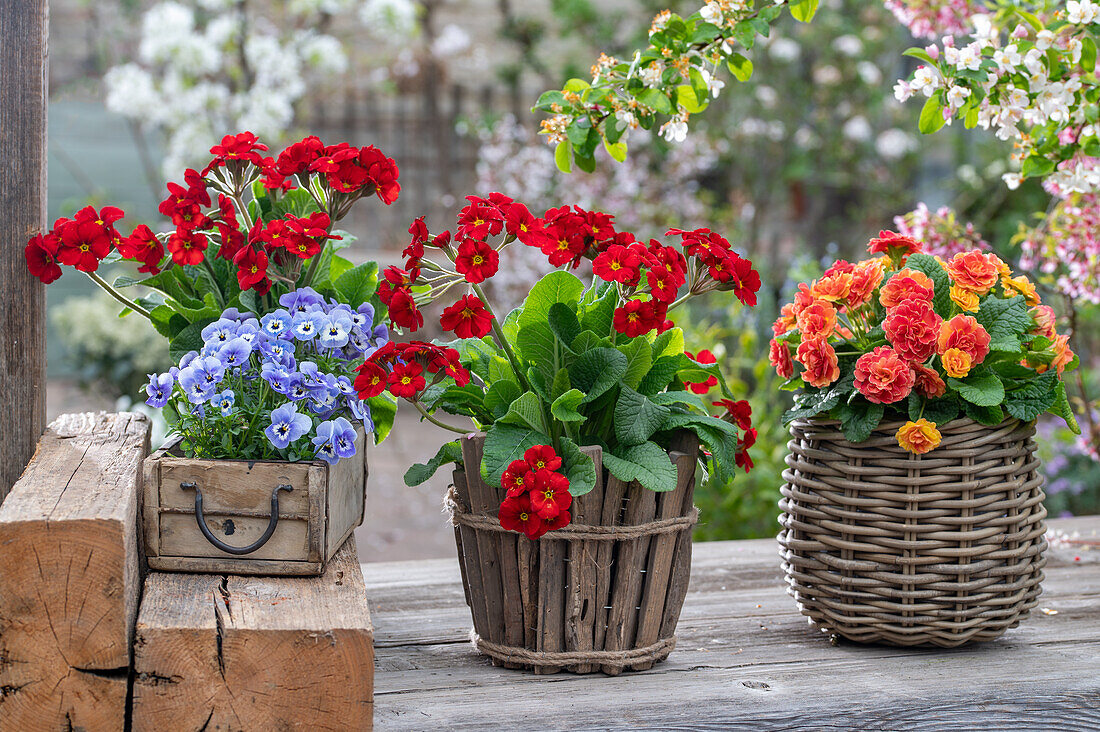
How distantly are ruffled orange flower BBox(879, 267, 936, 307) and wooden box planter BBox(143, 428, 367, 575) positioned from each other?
740 millimetres

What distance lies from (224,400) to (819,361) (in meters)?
0.74

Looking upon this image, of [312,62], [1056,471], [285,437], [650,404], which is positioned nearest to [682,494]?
[650,404]

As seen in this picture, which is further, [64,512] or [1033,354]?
[1033,354]

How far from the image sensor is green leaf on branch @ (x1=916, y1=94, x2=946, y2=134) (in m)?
1.39

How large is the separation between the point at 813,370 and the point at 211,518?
77cm

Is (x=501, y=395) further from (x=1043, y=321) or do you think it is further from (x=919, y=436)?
(x=1043, y=321)

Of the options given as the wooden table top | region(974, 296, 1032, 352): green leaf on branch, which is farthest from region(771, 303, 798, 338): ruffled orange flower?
the wooden table top

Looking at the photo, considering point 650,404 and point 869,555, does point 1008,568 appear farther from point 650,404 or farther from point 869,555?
point 650,404

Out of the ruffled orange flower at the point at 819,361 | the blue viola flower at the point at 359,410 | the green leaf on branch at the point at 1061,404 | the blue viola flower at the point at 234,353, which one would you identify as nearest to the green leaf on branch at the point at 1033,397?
the green leaf on branch at the point at 1061,404

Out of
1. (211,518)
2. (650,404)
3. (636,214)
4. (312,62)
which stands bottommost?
(211,518)

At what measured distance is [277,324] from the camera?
120 centimetres

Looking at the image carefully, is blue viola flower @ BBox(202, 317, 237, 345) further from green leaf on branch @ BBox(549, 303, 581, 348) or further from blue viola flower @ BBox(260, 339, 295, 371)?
green leaf on branch @ BBox(549, 303, 581, 348)

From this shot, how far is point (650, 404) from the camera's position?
119cm

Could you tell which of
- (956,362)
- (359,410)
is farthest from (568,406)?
(956,362)
